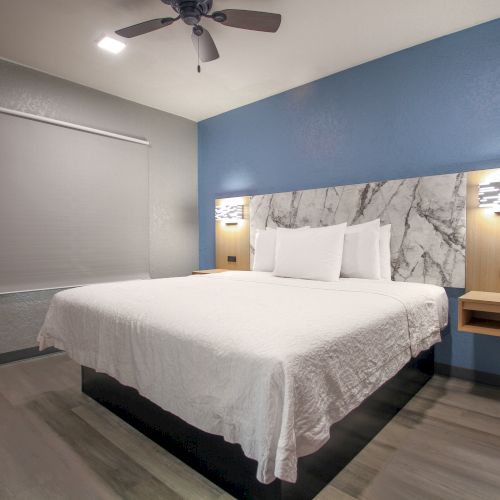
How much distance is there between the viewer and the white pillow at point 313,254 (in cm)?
278

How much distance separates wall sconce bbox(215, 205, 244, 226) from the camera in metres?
4.10

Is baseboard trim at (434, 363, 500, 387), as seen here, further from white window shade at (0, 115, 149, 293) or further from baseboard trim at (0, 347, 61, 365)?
baseboard trim at (0, 347, 61, 365)

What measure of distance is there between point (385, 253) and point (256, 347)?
2.05m

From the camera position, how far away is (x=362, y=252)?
2852 mm

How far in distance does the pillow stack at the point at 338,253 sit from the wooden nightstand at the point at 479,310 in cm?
65

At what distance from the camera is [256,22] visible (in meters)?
2.10

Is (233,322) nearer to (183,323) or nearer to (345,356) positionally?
(183,323)

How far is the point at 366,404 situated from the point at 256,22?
223cm

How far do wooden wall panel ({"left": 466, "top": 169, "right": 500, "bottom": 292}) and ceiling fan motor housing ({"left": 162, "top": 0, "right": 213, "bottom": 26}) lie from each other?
7.01 feet

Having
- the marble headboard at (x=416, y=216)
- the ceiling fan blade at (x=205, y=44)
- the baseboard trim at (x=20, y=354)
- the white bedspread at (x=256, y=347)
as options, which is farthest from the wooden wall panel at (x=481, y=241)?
the baseboard trim at (x=20, y=354)

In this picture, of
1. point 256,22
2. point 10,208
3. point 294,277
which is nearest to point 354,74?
point 256,22

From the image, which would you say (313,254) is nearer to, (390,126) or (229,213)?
(390,126)

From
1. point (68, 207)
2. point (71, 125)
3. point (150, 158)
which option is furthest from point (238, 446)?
point (150, 158)

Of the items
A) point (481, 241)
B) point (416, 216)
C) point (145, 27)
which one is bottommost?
point (481, 241)
